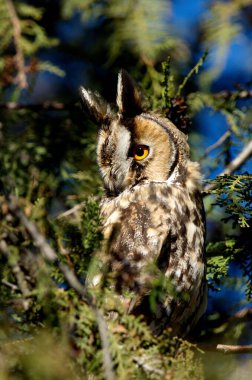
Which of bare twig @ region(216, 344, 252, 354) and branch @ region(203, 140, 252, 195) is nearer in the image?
bare twig @ region(216, 344, 252, 354)

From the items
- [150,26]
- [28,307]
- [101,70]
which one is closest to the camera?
[28,307]

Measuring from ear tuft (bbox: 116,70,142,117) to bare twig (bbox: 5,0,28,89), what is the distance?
0.59m

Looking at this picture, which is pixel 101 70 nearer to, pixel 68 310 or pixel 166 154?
pixel 166 154

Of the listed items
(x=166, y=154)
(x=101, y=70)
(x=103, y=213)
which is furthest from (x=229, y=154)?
(x=101, y=70)

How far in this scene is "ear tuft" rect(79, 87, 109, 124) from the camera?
322 centimetres

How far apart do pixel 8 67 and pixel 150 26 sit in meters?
0.99

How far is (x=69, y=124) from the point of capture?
154 inches

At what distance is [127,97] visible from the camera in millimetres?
3059

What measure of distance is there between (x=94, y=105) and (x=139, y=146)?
1.29 feet

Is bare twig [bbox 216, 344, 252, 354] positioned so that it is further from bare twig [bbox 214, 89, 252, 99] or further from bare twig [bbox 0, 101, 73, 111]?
bare twig [bbox 0, 101, 73, 111]

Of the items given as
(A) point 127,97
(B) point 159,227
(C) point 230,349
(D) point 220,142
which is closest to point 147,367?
(C) point 230,349

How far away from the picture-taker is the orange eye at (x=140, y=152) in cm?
307

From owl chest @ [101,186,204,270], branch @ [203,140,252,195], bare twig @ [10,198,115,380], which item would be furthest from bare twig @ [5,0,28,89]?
bare twig @ [10,198,115,380]

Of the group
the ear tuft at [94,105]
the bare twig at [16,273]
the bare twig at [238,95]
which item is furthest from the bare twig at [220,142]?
the bare twig at [16,273]
